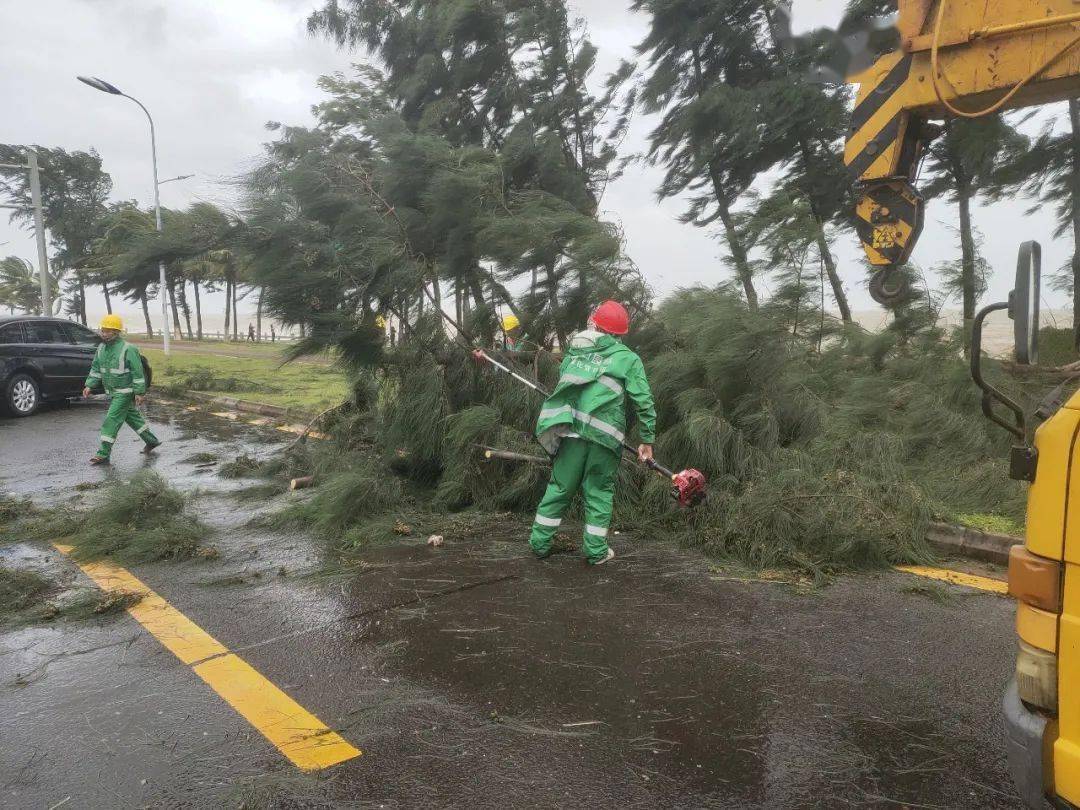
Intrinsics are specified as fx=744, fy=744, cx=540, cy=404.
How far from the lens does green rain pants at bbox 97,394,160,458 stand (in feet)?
A: 27.2

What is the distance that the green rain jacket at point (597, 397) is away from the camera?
183 inches

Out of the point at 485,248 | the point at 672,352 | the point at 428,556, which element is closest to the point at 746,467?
the point at 672,352

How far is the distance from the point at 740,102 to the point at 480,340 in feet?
17.6

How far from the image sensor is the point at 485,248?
628cm

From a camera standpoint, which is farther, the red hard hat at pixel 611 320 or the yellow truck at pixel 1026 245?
the red hard hat at pixel 611 320

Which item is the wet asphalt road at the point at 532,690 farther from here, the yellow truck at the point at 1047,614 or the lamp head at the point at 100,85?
the lamp head at the point at 100,85

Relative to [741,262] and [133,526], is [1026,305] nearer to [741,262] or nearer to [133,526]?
[741,262]

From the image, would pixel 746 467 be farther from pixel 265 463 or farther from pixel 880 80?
pixel 265 463

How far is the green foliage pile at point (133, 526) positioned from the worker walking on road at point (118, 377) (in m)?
2.97

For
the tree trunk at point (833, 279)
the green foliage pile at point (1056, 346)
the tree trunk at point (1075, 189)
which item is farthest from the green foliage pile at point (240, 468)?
the tree trunk at point (1075, 189)

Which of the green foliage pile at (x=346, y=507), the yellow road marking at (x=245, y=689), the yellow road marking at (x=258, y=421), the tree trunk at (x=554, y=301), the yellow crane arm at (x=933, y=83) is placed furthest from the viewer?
the yellow road marking at (x=258, y=421)

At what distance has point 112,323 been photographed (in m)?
8.80

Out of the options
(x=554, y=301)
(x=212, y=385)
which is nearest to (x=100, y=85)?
(x=212, y=385)

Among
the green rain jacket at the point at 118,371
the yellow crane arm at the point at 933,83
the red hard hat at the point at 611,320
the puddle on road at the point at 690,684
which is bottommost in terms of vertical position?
the puddle on road at the point at 690,684
